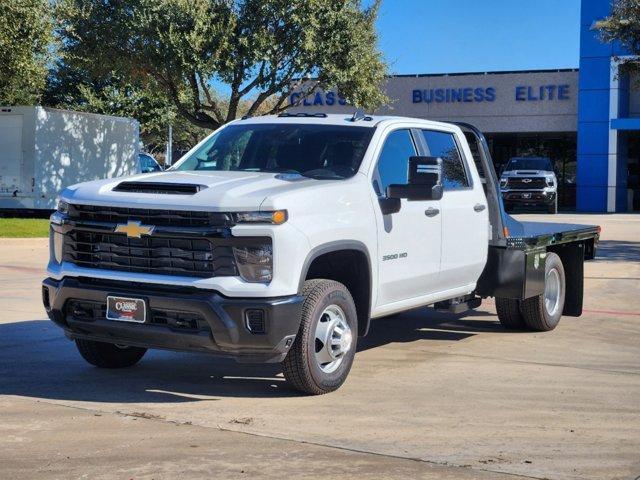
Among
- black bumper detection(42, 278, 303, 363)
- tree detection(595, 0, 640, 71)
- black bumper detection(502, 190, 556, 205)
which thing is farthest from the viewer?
black bumper detection(502, 190, 556, 205)

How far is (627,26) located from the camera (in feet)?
79.1

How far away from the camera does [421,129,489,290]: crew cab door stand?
329 inches

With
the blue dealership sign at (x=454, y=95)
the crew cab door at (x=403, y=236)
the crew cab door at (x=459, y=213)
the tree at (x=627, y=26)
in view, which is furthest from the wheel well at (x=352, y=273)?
the blue dealership sign at (x=454, y=95)

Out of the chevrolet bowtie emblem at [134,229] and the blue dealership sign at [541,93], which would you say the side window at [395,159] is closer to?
the chevrolet bowtie emblem at [134,229]

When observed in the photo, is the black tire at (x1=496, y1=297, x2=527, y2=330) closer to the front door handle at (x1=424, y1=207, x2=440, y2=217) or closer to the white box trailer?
the front door handle at (x1=424, y1=207, x2=440, y2=217)

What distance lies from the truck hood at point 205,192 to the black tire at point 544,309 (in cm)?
359

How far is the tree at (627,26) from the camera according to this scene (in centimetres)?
2367

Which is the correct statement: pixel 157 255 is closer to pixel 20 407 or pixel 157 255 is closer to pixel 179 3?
pixel 20 407

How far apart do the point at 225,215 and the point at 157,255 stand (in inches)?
23.4

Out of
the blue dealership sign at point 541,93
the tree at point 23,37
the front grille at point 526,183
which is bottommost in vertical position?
the front grille at point 526,183

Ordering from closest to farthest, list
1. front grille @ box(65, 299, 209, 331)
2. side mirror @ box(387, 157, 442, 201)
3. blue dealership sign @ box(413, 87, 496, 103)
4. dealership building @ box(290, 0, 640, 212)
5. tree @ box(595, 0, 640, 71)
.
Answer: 1. front grille @ box(65, 299, 209, 331)
2. side mirror @ box(387, 157, 442, 201)
3. tree @ box(595, 0, 640, 71)
4. dealership building @ box(290, 0, 640, 212)
5. blue dealership sign @ box(413, 87, 496, 103)

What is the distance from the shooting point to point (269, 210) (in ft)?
20.8

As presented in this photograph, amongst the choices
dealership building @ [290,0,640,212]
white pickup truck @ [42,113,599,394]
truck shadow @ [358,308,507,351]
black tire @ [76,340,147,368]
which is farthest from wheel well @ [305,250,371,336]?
dealership building @ [290,0,640,212]

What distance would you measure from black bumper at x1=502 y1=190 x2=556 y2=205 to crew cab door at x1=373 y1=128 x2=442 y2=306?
26877mm
